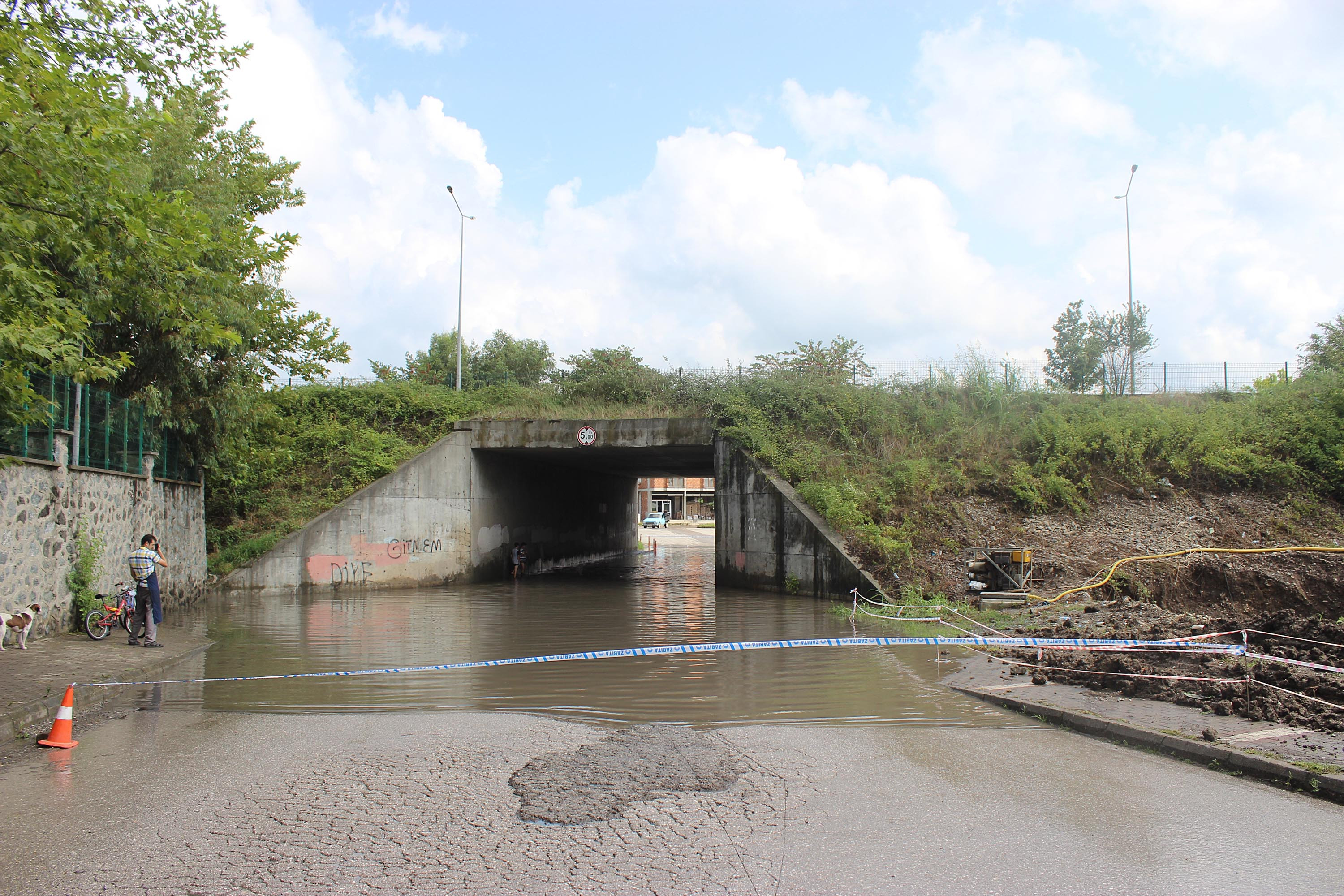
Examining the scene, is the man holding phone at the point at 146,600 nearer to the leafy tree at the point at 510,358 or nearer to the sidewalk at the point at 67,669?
the sidewalk at the point at 67,669

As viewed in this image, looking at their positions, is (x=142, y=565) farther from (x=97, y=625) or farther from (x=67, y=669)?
(x=67, y=669)

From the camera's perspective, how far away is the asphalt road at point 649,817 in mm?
3939

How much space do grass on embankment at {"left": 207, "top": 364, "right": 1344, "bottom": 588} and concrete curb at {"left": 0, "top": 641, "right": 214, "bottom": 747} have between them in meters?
10.4

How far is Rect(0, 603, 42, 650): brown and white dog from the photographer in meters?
10.2

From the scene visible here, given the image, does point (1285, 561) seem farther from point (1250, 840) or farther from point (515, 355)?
point (515, 355)

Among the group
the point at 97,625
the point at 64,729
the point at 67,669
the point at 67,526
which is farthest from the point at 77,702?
the point at 67,526

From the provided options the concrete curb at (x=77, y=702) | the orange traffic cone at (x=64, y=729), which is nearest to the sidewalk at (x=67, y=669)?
the concrete curb at (x=77, y=702)

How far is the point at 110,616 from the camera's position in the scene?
1188 centimetres

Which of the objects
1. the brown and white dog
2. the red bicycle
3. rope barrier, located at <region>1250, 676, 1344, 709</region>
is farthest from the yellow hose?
the brown and white dog

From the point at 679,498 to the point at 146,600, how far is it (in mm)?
94458

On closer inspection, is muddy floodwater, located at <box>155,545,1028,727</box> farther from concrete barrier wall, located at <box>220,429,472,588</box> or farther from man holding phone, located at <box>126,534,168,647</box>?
concrete barrier wall, located at <box>220,429,472,588</box>

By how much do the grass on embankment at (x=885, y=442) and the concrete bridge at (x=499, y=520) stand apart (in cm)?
53

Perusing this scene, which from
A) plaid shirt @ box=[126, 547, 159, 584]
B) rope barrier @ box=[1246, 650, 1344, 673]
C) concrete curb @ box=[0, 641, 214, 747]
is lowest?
concrete curb @ box=[0, 641, 214, 747]

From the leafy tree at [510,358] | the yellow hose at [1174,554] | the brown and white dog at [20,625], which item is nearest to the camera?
the brown and white dog at [20,625]
